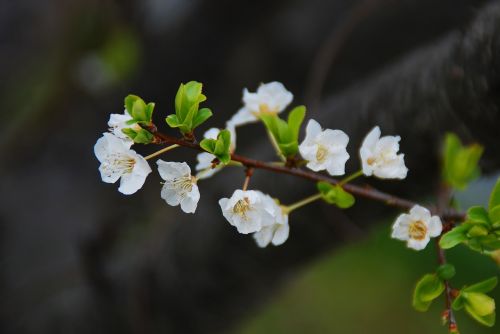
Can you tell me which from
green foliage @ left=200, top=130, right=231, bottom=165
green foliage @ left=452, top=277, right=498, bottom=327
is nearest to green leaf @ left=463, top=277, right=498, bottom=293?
green foliage @ left=452, top=277, right=498, bottom=327

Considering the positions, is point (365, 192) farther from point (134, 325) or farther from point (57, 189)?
point (57, 189)

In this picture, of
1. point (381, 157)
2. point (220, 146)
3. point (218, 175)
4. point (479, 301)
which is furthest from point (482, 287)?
point (218, 175)

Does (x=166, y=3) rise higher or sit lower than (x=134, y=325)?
higher

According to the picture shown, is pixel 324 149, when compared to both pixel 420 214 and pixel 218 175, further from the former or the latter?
pixel 218 175

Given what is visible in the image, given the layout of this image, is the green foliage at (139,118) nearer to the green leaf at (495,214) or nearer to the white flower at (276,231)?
the white flower at (276,231)

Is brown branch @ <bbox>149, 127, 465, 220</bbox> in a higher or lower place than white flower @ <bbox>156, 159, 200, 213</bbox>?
lower

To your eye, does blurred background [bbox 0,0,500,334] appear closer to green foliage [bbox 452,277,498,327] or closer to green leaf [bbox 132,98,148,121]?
green foliage [bbox 452,277,498,327]

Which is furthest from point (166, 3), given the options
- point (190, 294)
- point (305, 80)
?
point (190, 294)
